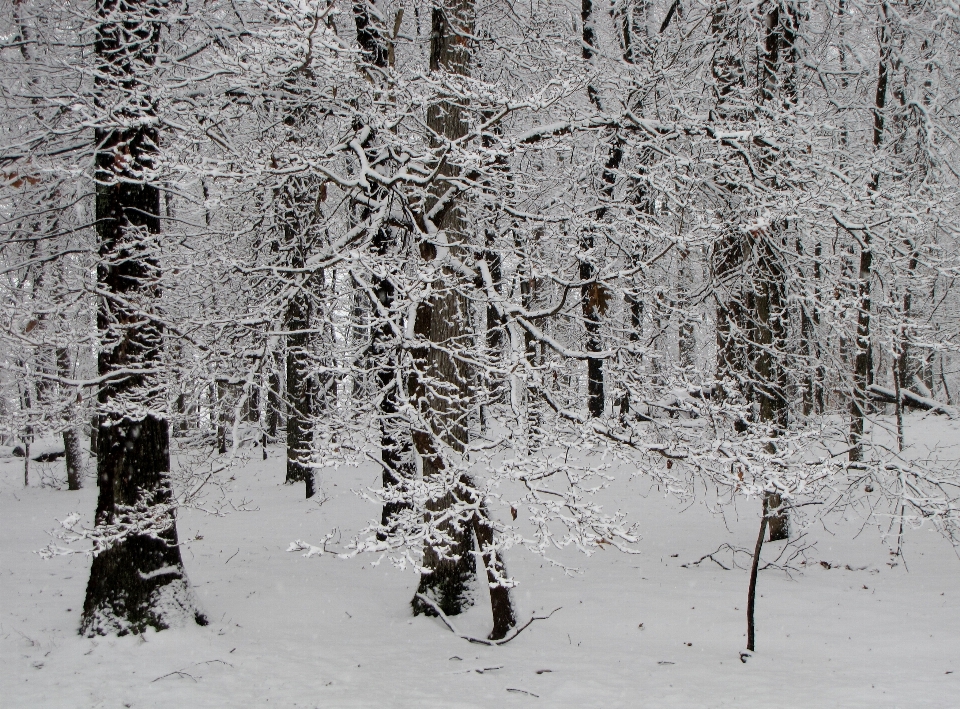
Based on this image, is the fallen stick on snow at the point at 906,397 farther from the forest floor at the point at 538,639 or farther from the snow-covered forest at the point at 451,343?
the forest floor at the point at 538,639

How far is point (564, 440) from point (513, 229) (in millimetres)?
3436

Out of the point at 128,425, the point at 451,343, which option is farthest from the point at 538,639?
the point at 128,425

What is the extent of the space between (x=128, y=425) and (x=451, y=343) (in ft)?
10.6

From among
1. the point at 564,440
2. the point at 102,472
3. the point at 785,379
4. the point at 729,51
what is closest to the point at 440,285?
the point at 564,440

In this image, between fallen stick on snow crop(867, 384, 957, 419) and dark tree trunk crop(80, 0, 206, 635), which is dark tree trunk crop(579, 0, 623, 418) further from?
fallen stick on snow crop(867, 384, 957, 419)

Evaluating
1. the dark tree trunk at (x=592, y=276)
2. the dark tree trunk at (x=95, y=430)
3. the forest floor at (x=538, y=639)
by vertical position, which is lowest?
the forest floor at (x=538, y=639)

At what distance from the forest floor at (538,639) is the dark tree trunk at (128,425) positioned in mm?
339

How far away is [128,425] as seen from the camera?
664cm

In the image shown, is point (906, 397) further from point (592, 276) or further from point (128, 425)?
point (128, 425)

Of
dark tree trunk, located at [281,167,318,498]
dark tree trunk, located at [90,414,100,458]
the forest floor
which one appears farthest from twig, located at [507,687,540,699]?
dark tree trunk, located at [90,414,100,458]

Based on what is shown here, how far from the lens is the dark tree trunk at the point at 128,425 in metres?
6.46

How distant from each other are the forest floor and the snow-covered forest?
49mm

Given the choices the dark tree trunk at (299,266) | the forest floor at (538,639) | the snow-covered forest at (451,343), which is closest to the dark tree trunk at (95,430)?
the snow-covered forest at (451,343)

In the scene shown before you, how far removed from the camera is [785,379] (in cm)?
959
